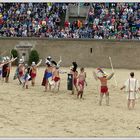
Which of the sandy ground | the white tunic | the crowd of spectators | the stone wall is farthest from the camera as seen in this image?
the crowd of spectators

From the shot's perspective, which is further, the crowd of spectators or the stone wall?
the crowd of spectators

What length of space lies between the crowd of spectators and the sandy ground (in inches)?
421

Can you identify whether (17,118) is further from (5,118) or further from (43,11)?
(43,11)

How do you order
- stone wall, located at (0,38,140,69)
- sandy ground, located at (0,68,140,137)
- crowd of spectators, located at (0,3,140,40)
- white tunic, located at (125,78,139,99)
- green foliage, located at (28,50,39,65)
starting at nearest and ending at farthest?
Result: sandy ground, located at (0,68,140,137), white tunic, located at (125,78,139,99), green foliage, located at (28,50,39,65), stone wall, located at (0,38,140,69), crowd of spectators, located at (0,3,140,40)

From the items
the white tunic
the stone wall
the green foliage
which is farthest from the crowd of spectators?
the white tunic

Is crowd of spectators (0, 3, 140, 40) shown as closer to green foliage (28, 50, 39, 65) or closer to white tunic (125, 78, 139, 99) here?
green foliage (28, 50, 39, 65)

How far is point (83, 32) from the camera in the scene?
33438mm

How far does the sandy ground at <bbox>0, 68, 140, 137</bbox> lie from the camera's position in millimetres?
13670

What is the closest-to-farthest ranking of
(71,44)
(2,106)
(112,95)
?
(2,106) < (112,95) < (71,44)

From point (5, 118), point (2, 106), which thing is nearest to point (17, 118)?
point (5, 118)

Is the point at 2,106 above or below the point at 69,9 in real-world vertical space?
below

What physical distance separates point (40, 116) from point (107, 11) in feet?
64.9

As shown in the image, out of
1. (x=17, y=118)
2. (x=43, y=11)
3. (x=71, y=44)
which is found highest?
(x=43, y=11)

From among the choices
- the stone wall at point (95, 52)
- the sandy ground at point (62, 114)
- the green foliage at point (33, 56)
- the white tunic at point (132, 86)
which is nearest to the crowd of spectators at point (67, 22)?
the stone wall at point (95, 52)
